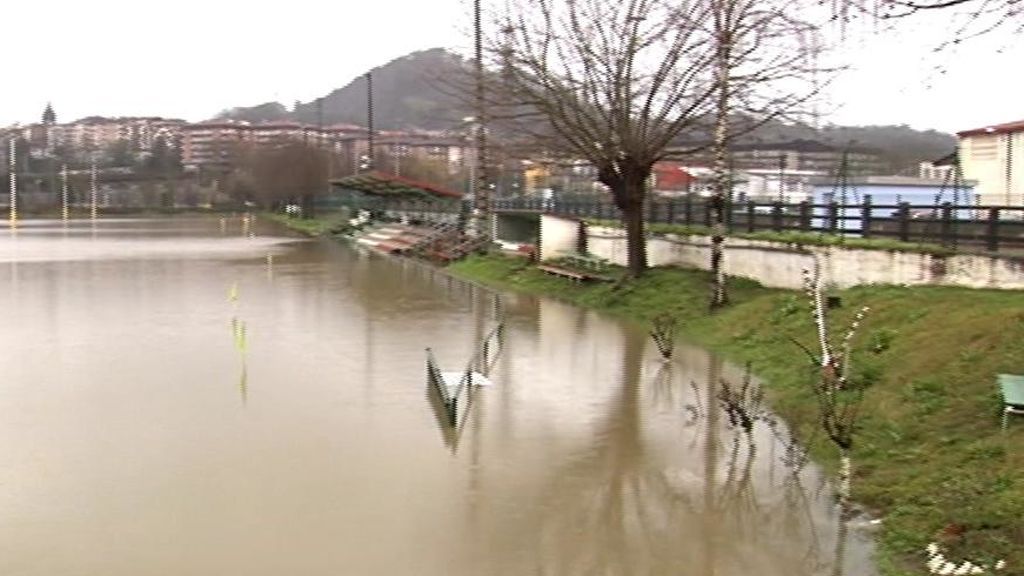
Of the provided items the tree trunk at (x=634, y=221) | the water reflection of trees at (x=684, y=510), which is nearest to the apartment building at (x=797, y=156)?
the tree trunk at (x=634, y=221)

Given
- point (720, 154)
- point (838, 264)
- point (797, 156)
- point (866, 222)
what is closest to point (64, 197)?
point (797, 156)

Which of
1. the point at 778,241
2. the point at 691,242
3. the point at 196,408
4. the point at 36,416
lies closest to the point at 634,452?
the point at 196,408

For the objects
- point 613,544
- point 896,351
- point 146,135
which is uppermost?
point 146,135

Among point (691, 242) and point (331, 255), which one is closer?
point (691, 242)

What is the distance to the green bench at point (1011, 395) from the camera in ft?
28.9

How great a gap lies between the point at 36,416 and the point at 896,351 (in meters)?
10.4

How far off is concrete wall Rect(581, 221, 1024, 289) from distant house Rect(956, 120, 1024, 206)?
10.4m

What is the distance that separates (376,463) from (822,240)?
481 inches

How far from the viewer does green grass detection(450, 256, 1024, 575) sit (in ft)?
24.5

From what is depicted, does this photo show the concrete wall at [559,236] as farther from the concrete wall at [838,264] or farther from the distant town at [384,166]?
the concrete wall at [838,264]

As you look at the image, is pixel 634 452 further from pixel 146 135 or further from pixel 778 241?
pixel 146 135

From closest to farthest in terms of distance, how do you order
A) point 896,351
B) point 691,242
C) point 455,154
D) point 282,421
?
point 282,421
point 896,351
point 691,242
point 455,154

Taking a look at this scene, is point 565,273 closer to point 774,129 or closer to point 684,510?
point 774,129

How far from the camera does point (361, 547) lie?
7.57m
